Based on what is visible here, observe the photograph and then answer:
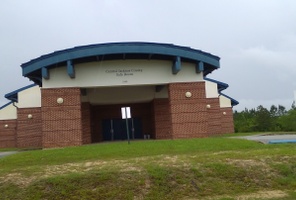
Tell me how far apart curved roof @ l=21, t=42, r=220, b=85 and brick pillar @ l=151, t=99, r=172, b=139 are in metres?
5.07

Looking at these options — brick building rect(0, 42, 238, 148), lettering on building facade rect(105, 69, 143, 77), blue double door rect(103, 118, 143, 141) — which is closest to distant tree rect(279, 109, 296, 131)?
blue double door rect(103, 118, 143, 141)

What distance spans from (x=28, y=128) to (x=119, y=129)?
→ 7.41 meters

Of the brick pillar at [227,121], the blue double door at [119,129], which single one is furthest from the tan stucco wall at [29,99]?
the brick pillar at [227,121]

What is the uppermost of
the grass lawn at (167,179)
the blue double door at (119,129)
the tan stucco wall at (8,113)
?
the tan stucco wall at (8,113)

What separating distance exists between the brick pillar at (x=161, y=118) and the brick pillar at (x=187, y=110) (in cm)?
355

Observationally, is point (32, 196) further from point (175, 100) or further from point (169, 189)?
point (175, 100)

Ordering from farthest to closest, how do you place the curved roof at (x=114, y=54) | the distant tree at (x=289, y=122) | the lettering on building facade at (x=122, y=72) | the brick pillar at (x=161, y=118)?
the distant tree at (x=289, y=122) → the brick pillar at (x=161, y=118) → the lettering on building facade at (x=122, y=72) → the curved roof at (x=114, y=54)

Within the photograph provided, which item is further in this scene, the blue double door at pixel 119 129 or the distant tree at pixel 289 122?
the distant tree at pixel 289 122

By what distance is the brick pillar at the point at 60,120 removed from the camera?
66.3ft

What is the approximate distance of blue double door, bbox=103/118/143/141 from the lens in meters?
29.0

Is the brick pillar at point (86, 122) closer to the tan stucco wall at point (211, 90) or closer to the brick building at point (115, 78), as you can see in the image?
the brick building at point (115, 78)

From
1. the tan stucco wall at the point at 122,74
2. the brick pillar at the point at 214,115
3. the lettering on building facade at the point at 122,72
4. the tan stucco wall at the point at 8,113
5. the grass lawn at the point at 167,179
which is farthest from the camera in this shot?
the tan stucco wall at the point at 8,113

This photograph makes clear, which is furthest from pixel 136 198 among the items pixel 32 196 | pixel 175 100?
pixel 175 100

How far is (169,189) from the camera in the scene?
914 centimetres
